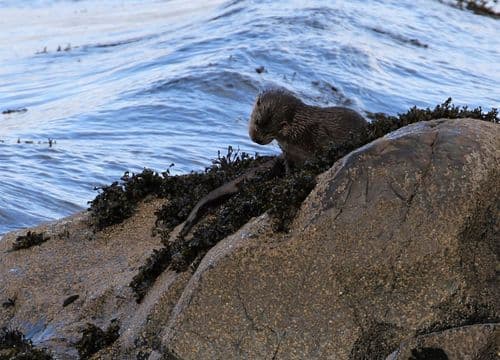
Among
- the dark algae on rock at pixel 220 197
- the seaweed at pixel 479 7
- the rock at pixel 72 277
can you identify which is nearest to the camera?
the dark algae on rock at pixel 220 197

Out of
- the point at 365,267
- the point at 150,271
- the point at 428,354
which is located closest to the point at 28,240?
the point at 150,271

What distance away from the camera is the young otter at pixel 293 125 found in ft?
21.5

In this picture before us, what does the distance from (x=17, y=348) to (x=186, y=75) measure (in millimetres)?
11513

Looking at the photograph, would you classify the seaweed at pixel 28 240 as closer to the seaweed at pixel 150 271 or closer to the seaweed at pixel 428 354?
the seaweed at pixel 150 271

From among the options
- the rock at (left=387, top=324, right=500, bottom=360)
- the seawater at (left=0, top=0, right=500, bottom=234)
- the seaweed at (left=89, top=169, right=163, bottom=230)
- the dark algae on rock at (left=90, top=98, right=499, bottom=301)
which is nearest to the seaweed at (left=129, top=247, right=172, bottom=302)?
the dark algae on rock at (left=90, top=98, right=499, bottom=301)

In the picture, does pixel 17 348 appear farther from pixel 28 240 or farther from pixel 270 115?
pixel 270 115

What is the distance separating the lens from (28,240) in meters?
6.71

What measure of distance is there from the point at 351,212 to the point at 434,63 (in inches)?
595

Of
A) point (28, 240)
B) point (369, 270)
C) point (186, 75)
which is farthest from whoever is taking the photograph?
point (186, 75)

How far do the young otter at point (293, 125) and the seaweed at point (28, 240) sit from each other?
164 cm

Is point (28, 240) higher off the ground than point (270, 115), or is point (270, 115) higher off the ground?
point (270, 115)

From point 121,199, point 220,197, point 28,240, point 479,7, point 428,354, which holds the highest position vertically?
point 428,354

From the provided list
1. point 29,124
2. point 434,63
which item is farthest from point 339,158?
point 434,63

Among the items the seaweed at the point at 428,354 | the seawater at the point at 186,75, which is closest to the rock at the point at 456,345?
the seaweed at the point at 428,354
